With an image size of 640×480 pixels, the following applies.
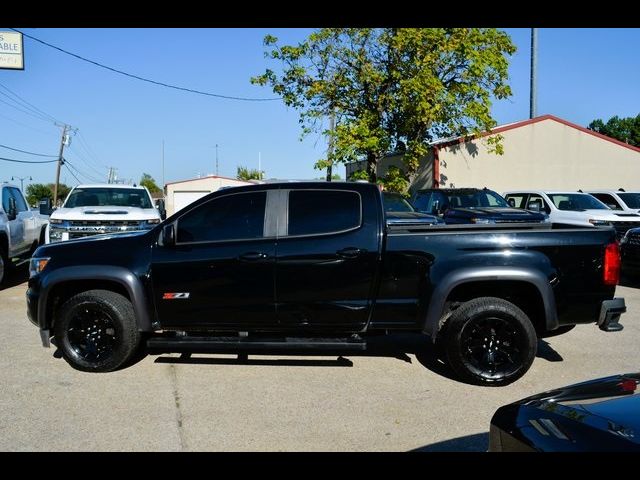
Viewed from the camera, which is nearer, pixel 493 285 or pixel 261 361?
pixel 493 285

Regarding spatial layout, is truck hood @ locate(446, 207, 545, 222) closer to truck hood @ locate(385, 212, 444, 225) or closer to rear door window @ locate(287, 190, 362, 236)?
truck hood @ locate(385, 212, 444, 225)

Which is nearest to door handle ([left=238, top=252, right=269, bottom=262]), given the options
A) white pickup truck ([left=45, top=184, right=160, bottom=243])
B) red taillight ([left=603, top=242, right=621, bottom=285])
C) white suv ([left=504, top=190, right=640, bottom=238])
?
red taillight ([left=603, top=242, right=621, bottom=285])

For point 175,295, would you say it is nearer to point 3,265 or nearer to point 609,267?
point 609,267

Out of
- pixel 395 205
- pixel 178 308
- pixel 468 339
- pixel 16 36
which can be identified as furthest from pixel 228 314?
pixel 16 36

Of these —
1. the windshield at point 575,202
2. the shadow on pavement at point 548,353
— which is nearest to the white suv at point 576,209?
the windshield at point 575,202

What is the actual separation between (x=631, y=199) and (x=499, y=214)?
6386mm

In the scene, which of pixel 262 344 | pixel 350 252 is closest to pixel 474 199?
pixel 350 252

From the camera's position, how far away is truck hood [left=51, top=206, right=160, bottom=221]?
406 inches

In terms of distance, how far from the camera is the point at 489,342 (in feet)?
17.4

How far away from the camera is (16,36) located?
757 inches

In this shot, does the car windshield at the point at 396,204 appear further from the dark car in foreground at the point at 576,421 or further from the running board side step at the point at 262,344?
the dark car in foreground at the point at 576,421

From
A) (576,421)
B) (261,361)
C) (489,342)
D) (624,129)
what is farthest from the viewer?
(624,129)

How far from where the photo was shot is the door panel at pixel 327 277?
17.2 ft

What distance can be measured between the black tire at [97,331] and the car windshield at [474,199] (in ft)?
32.1
